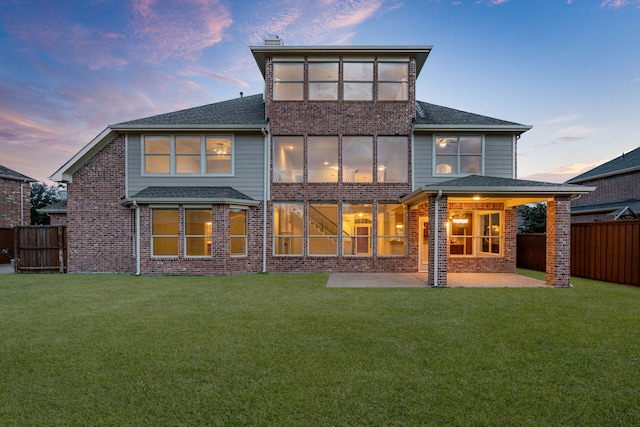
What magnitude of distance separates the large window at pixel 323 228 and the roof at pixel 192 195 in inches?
95.1

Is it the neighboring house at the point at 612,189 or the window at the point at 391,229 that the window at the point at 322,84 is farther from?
the neighboring house at the point at 612,189

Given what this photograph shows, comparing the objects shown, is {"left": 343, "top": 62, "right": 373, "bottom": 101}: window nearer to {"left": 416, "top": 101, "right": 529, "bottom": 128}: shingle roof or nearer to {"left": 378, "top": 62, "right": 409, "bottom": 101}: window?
{"left": 378, "top": 62, "right": 409, "bottom": 101}: window

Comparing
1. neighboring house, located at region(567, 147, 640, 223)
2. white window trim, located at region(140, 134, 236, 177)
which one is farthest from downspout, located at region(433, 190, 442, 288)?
neighboring house, located at region(567, 147, 640, 223)

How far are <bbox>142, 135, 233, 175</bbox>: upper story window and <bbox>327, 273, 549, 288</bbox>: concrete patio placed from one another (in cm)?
646

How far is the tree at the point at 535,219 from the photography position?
20953mm

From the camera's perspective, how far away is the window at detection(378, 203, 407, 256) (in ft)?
41.4

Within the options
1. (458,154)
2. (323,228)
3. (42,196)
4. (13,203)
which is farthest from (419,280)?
(42,196)

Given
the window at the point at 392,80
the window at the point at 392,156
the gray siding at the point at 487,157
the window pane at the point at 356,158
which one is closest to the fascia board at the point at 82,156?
the window pane at the point at 356,158

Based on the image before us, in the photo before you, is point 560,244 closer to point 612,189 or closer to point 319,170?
point 319,170

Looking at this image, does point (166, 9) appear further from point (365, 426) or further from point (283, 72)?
point (365, 426)

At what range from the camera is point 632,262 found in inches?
372

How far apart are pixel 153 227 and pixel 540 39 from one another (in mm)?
20290

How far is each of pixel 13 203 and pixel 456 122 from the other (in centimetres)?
2625

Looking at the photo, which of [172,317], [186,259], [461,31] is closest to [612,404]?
[172,317]
